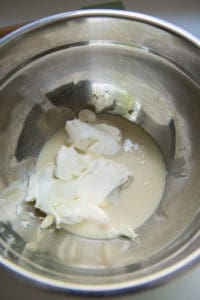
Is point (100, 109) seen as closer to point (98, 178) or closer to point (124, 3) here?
point (98, 178)

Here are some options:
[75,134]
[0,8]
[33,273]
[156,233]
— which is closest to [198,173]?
[156,233]

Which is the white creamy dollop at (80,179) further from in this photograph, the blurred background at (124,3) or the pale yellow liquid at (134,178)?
the blurred background at (124,3)

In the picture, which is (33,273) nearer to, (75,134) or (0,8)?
(75,134)

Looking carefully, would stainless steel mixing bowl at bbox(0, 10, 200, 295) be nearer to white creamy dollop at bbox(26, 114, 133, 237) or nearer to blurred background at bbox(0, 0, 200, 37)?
white creamy dollop at bbox(26, 114, 133, 237)

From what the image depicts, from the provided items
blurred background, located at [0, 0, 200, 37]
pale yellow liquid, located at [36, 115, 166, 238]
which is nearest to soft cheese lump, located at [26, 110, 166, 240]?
pale yellow liquid, located at [36, 115, 166, 238]

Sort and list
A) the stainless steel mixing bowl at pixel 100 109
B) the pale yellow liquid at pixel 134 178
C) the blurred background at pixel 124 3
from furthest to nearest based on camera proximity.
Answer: the blurred background at pixel 124 3 < the pale yellow liquid at pixel 134 178 < the stainless steel mixing bowl at pixel 100 109

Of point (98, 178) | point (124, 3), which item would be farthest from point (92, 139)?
point (124, 3)

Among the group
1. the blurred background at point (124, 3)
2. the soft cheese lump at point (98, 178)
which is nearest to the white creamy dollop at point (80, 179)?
the soft cheese lump at point (98, 178)
